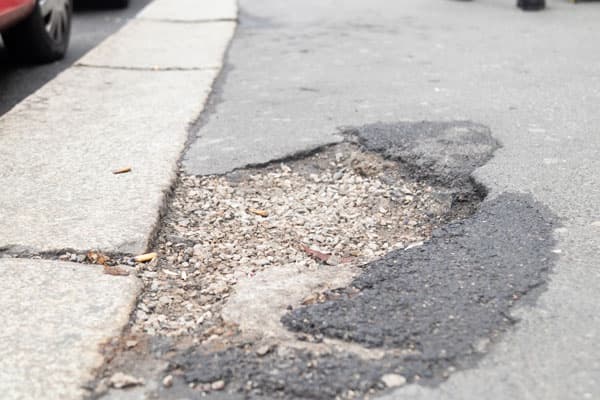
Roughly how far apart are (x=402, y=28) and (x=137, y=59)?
243 cm

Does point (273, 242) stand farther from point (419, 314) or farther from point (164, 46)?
point (164, 46)

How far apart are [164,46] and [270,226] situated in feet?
12.6

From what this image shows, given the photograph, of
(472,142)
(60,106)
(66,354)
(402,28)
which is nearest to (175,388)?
(66,354)

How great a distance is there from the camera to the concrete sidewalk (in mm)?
2191

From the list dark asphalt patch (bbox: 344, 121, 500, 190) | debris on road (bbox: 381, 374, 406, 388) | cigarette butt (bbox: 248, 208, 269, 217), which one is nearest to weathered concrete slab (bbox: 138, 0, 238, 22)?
dark asphalt patch (bbox: 344, 121, 500, 190)

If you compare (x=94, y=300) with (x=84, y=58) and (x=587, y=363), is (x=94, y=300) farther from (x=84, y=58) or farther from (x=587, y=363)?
(x=84, y=58)

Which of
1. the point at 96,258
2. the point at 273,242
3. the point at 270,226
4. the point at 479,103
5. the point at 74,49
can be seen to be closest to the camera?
the point at 96,258

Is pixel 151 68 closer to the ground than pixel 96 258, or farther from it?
closer to the ground

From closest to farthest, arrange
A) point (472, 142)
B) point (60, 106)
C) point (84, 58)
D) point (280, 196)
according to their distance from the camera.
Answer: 1. point (280, 196)
2. point (472, 142)
3. point (60, 106)
4. point (84, 58)

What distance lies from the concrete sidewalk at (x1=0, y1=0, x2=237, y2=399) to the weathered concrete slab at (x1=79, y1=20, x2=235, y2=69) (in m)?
0.02

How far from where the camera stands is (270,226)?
318 cm

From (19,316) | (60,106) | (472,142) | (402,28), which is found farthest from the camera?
(402,28)

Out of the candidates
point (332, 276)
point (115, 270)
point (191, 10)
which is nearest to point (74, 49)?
point (191, 10)

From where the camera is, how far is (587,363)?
2043 millimetres
